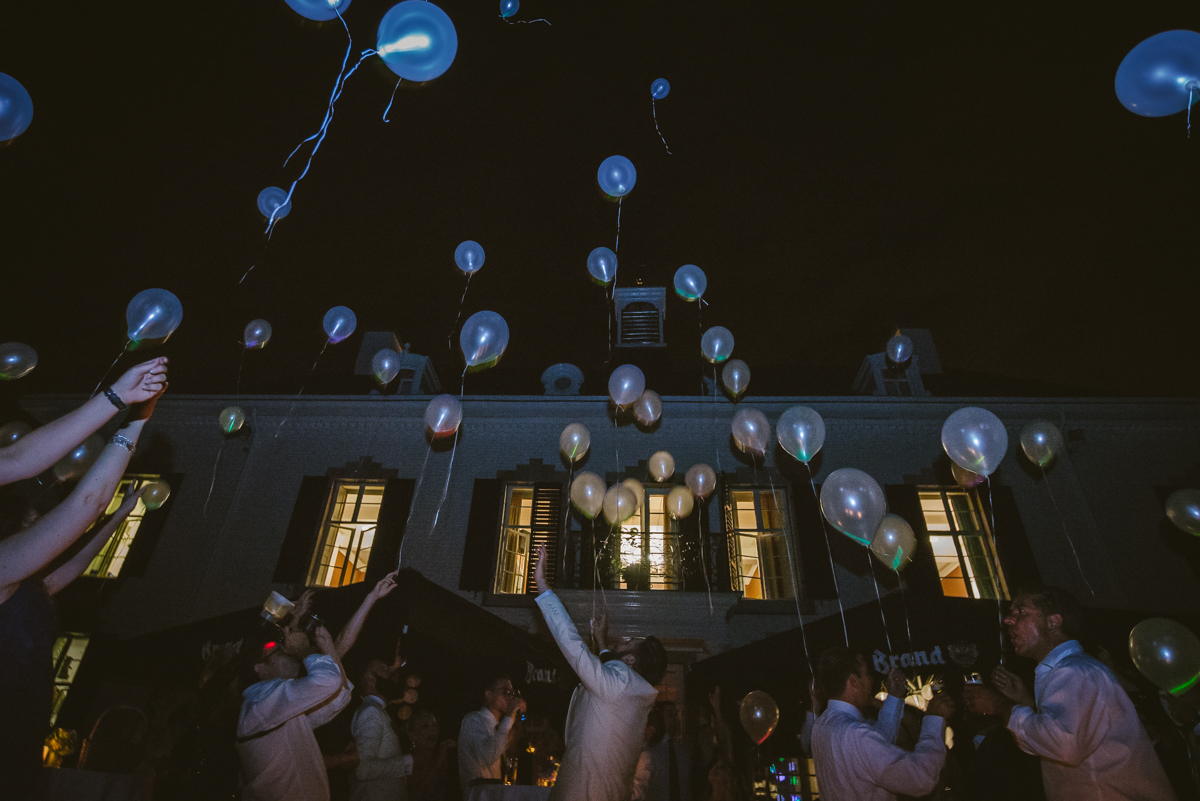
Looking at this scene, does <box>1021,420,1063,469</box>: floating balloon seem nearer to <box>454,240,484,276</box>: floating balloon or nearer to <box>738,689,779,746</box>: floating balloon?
<box>738,689,779,746</box>: floating balloon

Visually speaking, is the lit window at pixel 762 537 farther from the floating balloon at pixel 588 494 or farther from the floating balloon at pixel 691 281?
the floating balloon at pixel 691 281

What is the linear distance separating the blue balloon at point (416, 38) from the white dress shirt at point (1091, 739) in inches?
196

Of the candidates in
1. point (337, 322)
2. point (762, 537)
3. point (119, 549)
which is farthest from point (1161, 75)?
point (119, 549)

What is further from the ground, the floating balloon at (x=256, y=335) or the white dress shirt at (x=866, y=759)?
the floating balloon at (x=256, y=335)

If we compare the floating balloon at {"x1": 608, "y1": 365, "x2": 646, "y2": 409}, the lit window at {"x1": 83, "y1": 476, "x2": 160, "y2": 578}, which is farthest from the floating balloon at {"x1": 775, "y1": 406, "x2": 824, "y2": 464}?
the lit window at {"x1": 83, "y1": 476, "x2": 160, "y2": 578}

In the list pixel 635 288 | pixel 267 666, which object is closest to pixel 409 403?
pixel 635 288

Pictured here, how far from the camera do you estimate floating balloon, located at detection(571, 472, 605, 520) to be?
724 centimetres

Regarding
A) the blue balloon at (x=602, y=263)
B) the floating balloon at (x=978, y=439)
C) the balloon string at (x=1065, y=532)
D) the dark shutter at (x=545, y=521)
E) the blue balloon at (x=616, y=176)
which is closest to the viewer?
the floating balloon at (x=978, y=439)

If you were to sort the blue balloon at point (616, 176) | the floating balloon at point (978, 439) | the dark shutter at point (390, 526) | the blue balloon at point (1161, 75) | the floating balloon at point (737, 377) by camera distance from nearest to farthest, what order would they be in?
the blue balloon at point (1161, 75) < the floating balloon at point (978, 439) < the blue balloon at point (616, 176) < the floating balloon at point (737, 377) < the dark shutter at point (390, 526)

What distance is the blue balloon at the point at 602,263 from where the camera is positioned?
272 inches

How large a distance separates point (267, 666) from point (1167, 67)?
261 inches

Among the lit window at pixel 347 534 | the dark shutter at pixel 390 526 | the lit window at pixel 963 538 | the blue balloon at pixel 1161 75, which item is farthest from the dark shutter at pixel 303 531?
the blue balloon at pixel 1161 75

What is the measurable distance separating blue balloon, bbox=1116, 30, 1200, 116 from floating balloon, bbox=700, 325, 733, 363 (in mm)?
4476

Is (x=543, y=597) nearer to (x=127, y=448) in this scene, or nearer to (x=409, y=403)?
(x=127, y=448)
